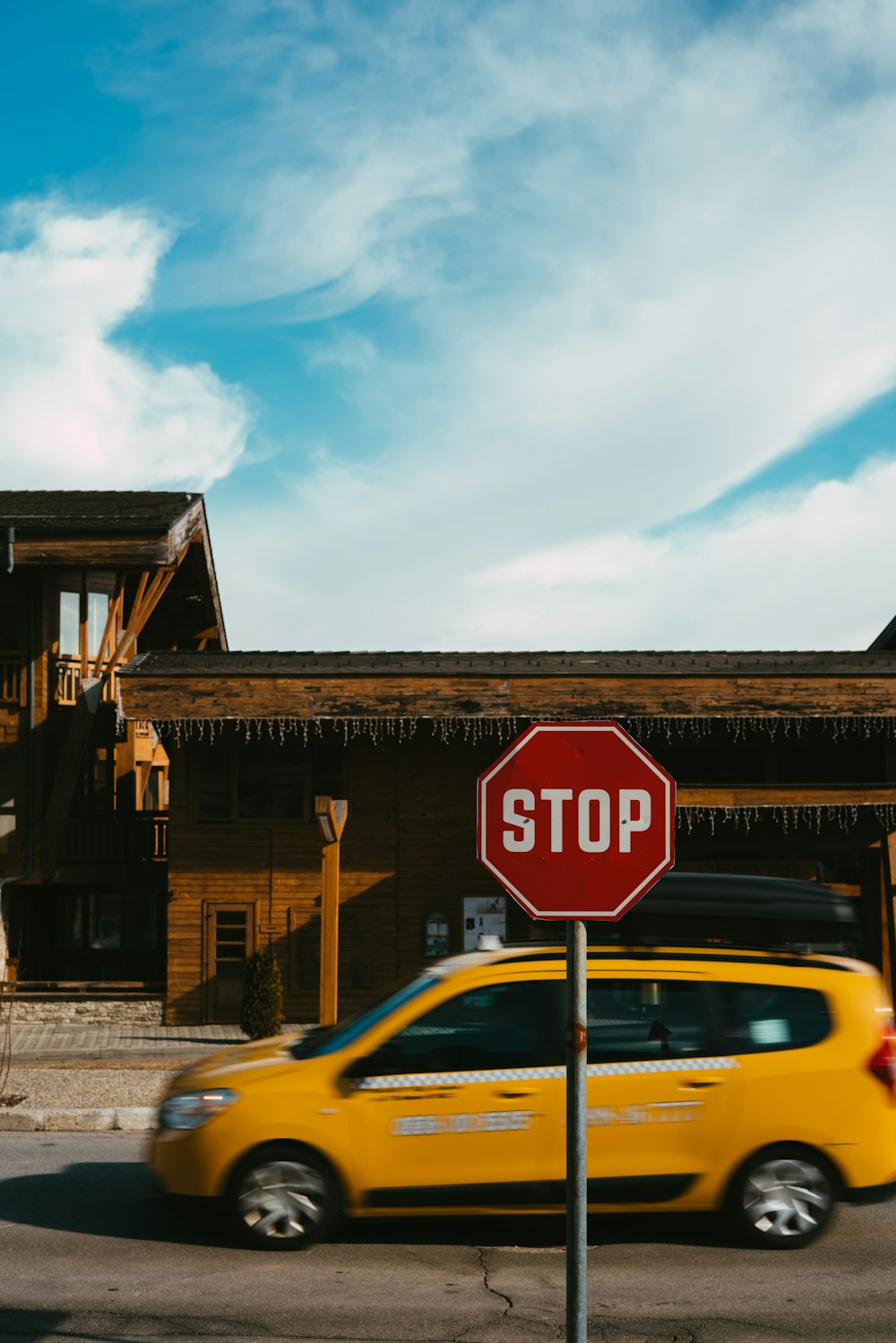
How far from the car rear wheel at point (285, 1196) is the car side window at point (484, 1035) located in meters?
0.66

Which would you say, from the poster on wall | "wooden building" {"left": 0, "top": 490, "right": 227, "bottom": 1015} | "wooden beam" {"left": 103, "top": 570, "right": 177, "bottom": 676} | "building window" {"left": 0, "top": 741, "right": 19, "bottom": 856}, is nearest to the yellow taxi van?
"wooden building" {"left": 0, "top": 490, "right": 227, "bottom": 1015}

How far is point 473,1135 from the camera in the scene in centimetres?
797

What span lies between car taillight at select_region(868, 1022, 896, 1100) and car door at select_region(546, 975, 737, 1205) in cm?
87

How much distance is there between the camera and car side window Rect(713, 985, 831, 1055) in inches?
324

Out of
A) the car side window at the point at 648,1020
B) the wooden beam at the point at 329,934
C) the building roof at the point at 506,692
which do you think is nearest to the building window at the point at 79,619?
the building roof at the point at 506,692

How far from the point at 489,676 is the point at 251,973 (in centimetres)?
604

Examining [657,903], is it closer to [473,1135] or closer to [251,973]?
[473,1135]

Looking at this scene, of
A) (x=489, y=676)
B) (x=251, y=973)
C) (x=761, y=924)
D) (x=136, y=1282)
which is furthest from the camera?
(x=489, y=676)

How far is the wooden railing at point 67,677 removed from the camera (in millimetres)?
25984

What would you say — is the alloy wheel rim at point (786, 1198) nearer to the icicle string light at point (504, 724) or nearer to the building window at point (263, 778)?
the icicle string light at point (504, 724)

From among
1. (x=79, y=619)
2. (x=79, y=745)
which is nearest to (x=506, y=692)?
(x=79, y=745)

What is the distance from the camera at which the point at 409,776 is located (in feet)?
77.3

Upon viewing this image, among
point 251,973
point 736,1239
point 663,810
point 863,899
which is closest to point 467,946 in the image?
point 251,973

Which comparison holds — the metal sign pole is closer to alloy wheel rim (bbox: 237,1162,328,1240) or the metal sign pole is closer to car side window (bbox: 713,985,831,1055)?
alloy wheel rim (bbox: 237,1162,328,1240)
